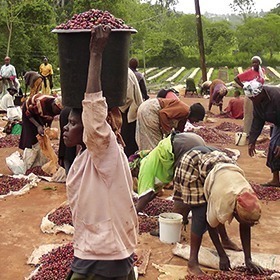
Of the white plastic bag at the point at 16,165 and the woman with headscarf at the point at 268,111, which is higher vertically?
the woman with headscarf at the point at 268,111

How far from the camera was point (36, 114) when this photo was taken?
614 cm

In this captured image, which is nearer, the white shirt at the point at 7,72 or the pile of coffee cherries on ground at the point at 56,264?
the pile of coffee cherries on ground at the point at 56,264

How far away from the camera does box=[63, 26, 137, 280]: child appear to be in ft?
6.48

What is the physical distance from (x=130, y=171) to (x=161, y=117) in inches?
121

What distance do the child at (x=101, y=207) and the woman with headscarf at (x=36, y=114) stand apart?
12.2ft

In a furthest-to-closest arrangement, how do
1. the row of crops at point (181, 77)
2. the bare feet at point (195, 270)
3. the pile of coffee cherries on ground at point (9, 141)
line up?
the row of crops at point (181, 77), the pile of coffee cherries on ground at point (9, 141), the bare feet at point (195, 270)

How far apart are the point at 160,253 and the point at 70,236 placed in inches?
34.6

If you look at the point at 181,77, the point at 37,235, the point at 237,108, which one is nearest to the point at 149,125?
the point at 37,235

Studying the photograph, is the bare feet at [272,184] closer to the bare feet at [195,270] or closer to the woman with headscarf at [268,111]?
the woman with headscarf at [268,111]

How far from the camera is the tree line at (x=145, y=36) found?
20.8 meters

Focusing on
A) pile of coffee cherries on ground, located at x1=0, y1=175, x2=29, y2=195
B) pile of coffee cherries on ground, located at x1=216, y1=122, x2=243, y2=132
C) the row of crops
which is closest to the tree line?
the row of crops

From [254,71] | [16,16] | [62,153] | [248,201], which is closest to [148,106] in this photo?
[62,153]

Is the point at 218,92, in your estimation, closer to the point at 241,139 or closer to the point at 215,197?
the point at 241,139

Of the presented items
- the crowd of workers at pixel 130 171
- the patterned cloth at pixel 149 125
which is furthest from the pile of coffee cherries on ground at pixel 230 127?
the patterned cloth at pixel 149 125
